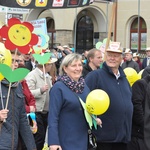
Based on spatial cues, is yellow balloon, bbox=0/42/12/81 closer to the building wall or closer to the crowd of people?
the crowd of people

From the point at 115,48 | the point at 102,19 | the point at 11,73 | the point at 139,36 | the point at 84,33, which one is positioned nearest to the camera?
the point at 11,73

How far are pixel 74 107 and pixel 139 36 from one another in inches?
792

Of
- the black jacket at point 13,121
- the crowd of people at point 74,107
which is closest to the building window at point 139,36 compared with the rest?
the crowd of people at point 74,107

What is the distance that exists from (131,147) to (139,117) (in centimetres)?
42

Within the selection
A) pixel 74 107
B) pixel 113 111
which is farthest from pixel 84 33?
pixel 74 107

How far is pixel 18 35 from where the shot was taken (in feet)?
15.0

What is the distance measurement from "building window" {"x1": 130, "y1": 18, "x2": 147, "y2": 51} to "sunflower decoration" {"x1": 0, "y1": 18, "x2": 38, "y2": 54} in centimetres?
1939

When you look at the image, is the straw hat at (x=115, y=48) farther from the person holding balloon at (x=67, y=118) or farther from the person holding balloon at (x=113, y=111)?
the person holding balloon at (x=67, y=118)

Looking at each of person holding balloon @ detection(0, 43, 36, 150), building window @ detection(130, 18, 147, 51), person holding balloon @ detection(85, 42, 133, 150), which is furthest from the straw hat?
building window @ detection(130, 18, 147, 51)

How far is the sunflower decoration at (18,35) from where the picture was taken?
4504 millimetres

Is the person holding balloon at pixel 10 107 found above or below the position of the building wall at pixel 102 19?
below

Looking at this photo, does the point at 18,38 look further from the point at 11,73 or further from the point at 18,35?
the point at 11,73

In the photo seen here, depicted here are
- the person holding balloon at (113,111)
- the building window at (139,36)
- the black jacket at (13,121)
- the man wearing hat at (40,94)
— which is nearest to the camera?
the black jacket at (13,121)

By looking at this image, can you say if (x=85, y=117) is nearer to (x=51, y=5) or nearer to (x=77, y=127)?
(x=77, y=127)
